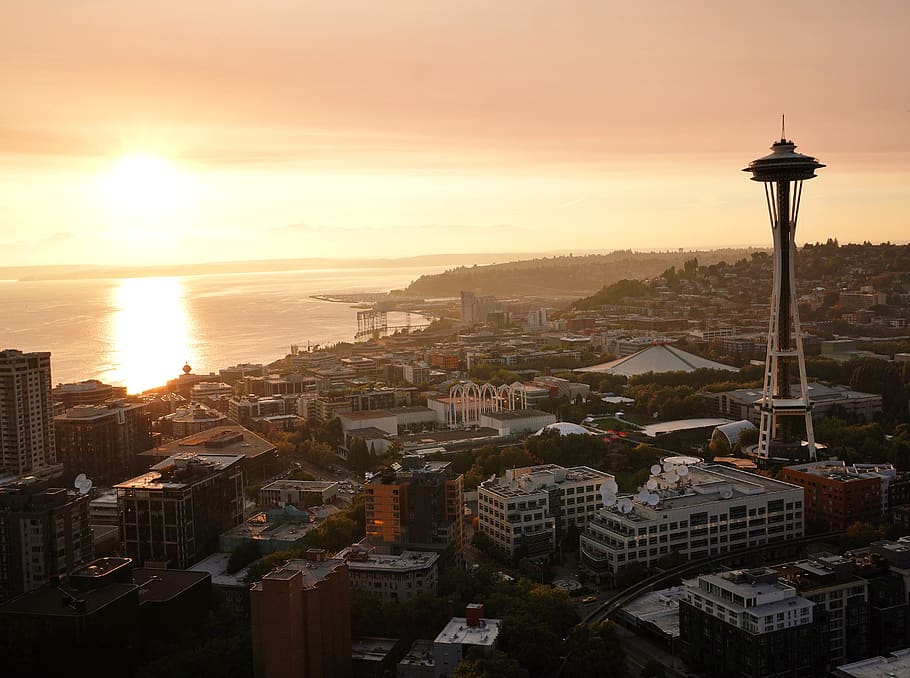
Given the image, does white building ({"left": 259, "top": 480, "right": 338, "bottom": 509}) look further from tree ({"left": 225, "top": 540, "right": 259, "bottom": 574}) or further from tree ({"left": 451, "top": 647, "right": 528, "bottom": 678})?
tree ({"left": 451, "top": 647, "right": 528, "bottom": 678})

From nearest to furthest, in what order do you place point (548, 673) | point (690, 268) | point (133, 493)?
point (548, 673) → point (133, 493) → point (690, 268)

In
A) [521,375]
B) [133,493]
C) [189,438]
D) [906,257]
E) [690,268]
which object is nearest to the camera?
[133,493]

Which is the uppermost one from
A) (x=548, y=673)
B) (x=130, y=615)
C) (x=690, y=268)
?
(x=690, y=268)

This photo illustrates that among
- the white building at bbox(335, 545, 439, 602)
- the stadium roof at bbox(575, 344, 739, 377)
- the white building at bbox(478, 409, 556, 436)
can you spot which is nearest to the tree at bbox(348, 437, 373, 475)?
the white building at bbox(478, 409, 556, 436)

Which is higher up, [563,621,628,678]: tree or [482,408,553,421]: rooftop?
[482,408,553,421]: rooftop

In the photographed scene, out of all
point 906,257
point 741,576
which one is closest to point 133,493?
point 741,576

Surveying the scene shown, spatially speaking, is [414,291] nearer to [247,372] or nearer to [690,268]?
[690,268]

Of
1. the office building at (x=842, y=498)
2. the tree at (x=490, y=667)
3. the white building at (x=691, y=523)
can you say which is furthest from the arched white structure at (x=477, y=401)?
the tree at (x=490, y=667)

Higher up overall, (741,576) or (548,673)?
(741,576)
